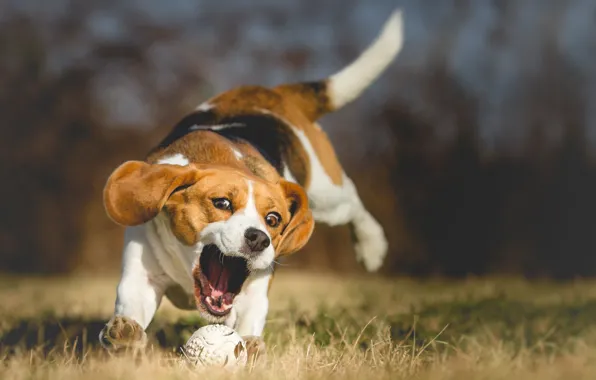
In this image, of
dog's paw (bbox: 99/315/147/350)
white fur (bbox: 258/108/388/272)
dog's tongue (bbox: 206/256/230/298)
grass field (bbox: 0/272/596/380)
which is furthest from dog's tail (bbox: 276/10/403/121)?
dog's paw (bbox: 99/315/147/350)

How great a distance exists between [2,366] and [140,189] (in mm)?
785

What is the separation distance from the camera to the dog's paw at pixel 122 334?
295cm

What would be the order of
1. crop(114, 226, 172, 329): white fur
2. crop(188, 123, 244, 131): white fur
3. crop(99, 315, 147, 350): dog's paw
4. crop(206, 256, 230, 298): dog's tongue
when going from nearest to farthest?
crop(99, 315, 147, 350): dog's paw, crop(206, 256, 230, 298): dog's tongue, crop(114, 226, 172, 329): white fur, crop(188, 123, 244, 131): white fur

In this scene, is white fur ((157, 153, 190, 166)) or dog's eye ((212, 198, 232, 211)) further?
white fur ((157, 153, 190, 166))

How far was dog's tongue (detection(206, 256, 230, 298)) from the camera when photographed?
3.07 metres

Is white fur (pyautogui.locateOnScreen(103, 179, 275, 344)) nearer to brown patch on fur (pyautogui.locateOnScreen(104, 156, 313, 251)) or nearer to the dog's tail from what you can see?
brown patch on fur (pyautogui.locateOnScreen(104, 156, 313, 251))

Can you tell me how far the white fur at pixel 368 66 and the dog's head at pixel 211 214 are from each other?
80.7 inches

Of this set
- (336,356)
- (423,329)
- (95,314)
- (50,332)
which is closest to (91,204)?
(95,314)

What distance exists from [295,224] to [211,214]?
38cm

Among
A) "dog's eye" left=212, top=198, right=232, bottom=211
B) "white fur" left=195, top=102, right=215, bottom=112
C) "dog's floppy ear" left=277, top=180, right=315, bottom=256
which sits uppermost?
"white fur" left=195, top=102, right=215, bottom=112

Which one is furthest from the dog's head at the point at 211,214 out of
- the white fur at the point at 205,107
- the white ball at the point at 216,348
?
the white fur at the point at 205,107

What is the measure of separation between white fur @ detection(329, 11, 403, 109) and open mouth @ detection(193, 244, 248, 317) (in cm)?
216

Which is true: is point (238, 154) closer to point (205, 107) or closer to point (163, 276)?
point (163, 276)

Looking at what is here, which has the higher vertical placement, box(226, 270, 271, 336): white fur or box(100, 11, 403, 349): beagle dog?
box(100, 11, 403, 349): beagle dog
